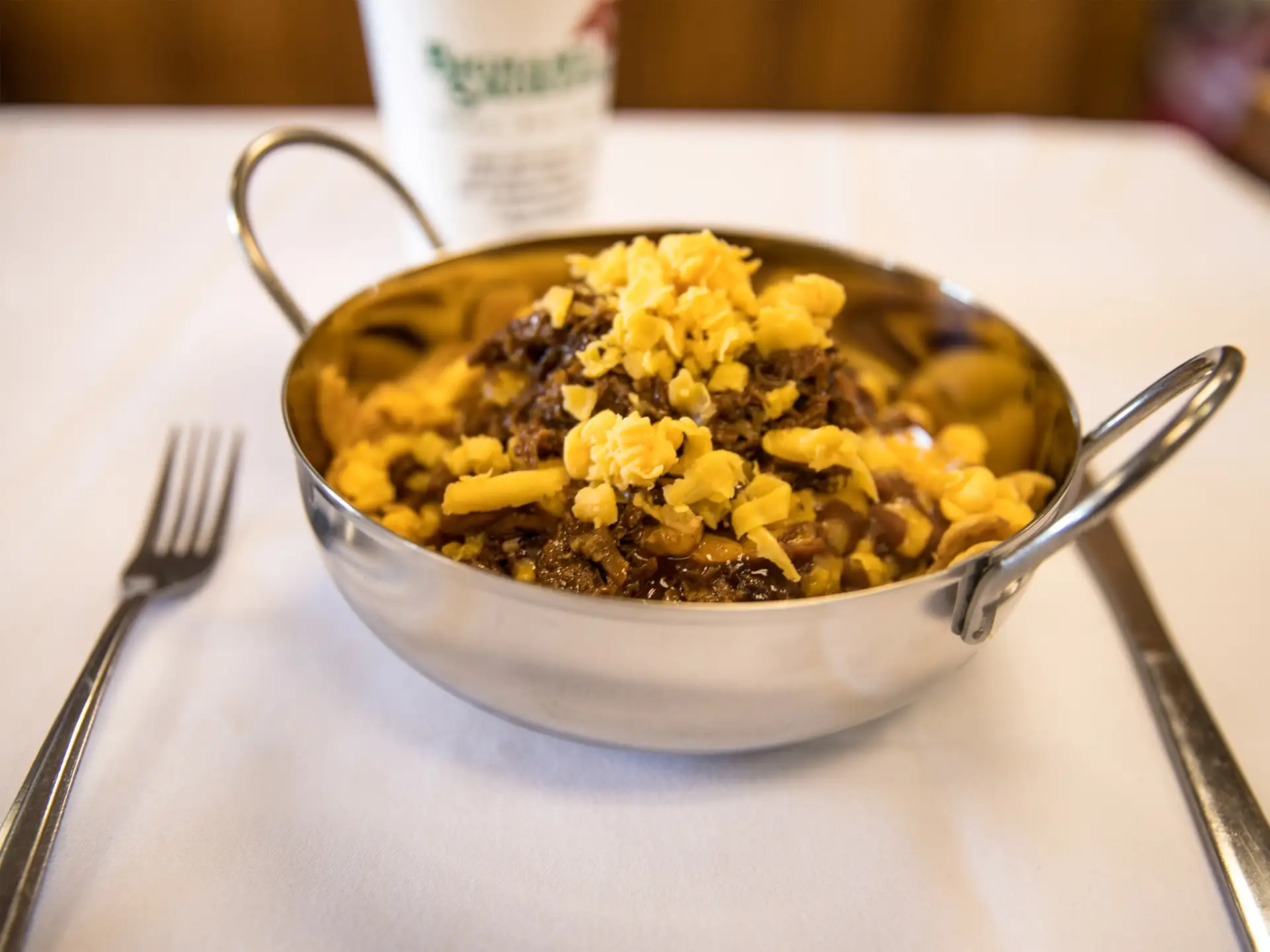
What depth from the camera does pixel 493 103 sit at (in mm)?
862

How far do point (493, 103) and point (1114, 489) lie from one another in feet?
2.16

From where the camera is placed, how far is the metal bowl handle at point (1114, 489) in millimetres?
406

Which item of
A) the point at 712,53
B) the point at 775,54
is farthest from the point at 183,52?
the point at 775,54

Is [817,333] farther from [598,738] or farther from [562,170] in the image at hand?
[562,170]

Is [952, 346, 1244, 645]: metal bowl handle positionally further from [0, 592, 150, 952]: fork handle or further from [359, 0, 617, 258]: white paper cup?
[359, 0, 617, 258]: white paper cup

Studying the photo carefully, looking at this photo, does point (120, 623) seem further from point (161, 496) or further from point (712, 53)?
point (712, 53)

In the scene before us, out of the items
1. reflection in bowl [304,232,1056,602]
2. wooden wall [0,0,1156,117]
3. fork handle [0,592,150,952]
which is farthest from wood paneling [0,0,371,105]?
fork handle [0,592,150,952]

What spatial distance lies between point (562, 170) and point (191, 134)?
67cm

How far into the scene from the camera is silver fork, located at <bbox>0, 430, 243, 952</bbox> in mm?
413

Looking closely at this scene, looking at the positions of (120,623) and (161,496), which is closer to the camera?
(120,623)

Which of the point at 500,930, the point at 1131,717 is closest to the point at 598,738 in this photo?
the point at 500,930

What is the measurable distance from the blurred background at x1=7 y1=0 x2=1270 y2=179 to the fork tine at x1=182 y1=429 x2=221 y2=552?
1453mm

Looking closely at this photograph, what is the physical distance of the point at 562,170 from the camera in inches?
36.5

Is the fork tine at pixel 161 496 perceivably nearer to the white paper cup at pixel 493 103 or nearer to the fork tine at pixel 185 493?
the fork tine at pixel 185 493
